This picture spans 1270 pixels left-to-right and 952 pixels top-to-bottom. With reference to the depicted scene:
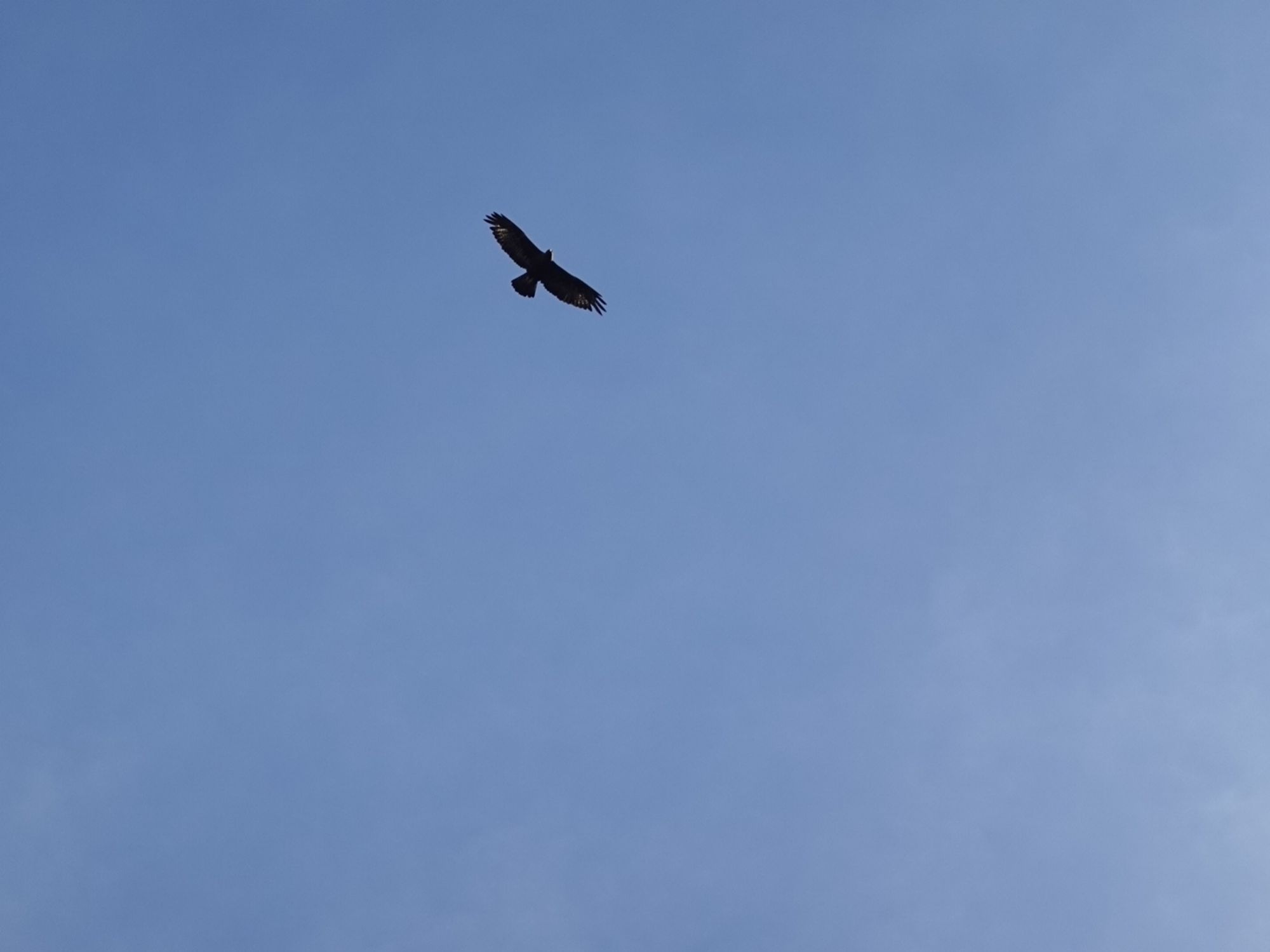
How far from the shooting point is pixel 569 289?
7581 centimetres

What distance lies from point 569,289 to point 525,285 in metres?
1.32

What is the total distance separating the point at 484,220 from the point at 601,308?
4501mm

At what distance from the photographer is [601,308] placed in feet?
250

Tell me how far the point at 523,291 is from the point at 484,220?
8.17 feet

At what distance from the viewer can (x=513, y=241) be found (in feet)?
246

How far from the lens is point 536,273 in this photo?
7562cm

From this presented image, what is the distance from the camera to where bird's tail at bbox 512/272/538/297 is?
2972 inches

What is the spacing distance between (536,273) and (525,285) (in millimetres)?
471

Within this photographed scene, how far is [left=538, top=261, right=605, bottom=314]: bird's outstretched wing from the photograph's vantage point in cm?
7550

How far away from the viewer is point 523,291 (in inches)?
2975

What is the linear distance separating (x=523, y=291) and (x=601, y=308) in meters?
2.44

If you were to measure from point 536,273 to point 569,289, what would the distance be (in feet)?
3.58

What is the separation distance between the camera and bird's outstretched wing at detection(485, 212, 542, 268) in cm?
7456

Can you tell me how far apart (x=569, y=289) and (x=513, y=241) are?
2290 mm
